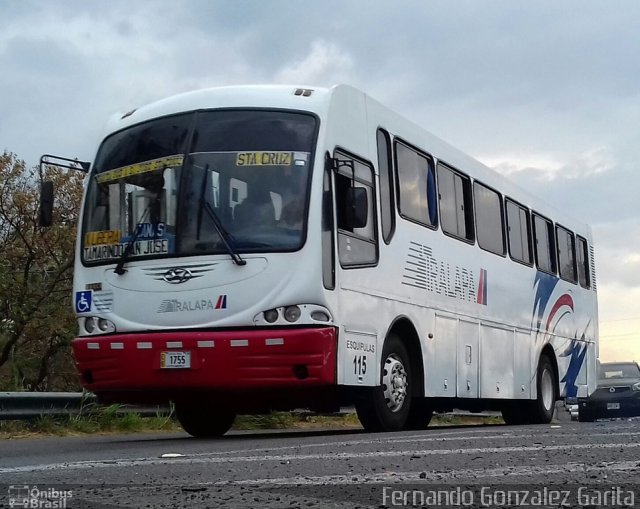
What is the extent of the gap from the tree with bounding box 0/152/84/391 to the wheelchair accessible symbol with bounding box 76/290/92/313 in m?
Result: 14.6

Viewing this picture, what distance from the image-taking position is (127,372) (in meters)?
10.3

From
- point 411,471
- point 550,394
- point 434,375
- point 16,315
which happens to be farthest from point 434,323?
point 16,315

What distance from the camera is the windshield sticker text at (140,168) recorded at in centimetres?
1070

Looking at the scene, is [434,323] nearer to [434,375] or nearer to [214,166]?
[434,375]

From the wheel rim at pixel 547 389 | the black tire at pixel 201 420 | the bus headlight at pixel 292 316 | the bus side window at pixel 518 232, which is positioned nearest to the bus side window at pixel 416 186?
the bus headlight at pixel 292 316

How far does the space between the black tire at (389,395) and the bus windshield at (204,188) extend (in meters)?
1.82

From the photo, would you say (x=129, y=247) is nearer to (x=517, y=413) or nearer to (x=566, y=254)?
(x=517, y=413)

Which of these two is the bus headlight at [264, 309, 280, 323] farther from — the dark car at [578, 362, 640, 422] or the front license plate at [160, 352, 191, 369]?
the dark car at [578, 362, 640, 422]

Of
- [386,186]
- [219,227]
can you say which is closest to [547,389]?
[386,186]

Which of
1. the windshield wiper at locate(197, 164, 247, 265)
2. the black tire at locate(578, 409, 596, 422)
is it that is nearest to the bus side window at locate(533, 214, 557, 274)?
the windshield wiper at locate(197, 164, 247, 265)

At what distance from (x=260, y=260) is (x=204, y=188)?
2.92ft

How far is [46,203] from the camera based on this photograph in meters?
11.2

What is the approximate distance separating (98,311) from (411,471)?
5.70 m

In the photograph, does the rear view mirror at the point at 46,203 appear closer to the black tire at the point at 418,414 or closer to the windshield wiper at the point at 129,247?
the windshield wiper at the point at 129,247
